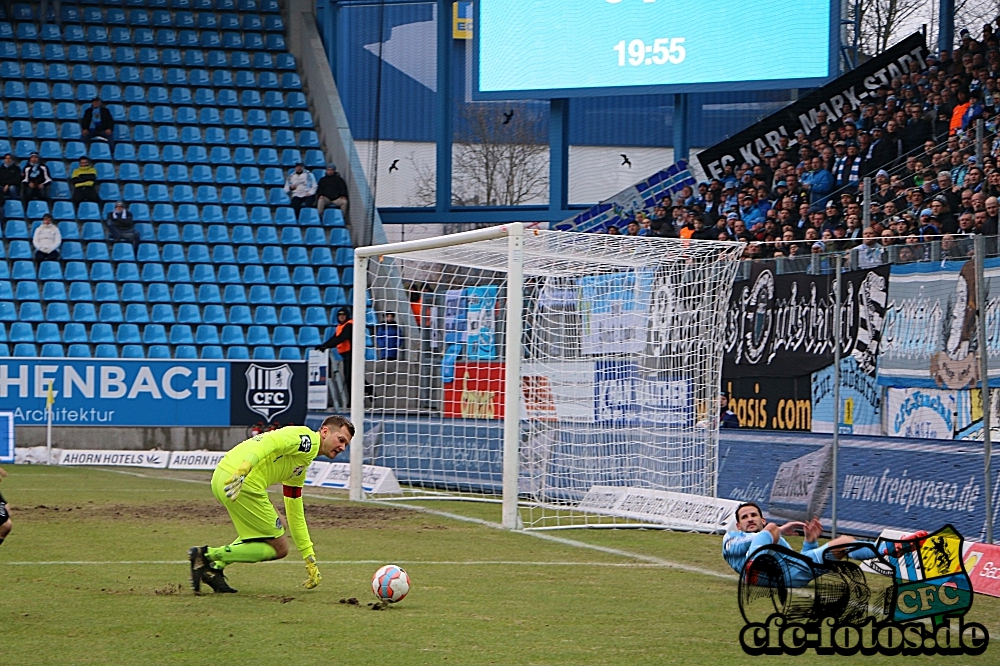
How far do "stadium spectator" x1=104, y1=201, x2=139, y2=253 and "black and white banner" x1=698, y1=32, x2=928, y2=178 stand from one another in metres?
11.6

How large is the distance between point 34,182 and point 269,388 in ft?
26.8

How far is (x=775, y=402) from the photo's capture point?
15.4m

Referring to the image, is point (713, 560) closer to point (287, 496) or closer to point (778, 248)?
point (287, 496)

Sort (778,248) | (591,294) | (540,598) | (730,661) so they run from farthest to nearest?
(778,248), (591,294), (540,598), (730,661)

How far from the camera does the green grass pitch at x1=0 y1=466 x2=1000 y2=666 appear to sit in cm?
740

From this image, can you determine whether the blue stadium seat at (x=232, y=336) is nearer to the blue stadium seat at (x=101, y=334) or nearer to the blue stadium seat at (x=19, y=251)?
the blue stadium seat at (x=101, y=334)

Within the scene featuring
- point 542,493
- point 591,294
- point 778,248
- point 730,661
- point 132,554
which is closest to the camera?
point 730,661

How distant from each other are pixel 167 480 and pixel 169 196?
432 inches

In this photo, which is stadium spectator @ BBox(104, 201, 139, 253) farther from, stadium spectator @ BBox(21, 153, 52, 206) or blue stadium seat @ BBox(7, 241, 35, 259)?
blue stadium seat @ BBox(7, 241, 35, 259)

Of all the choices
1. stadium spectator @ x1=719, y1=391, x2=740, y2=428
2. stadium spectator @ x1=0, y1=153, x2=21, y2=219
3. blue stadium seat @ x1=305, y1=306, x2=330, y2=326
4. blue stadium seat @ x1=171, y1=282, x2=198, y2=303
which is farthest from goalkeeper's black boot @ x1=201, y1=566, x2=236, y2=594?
stadium spectator @ x1=0, y1=153, x2=21, y2=219

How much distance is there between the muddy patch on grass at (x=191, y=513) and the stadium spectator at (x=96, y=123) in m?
15.5

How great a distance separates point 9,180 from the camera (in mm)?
28219

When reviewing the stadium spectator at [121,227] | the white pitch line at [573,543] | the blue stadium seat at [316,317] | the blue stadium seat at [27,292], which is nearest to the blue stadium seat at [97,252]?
the stadium spectator at [121,227]

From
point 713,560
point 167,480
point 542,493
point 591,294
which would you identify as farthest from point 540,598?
point 167,480
